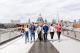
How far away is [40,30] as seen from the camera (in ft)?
81.0

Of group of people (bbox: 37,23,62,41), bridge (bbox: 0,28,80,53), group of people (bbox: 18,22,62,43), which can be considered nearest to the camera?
bridge (bbox: 0,28,80,53)

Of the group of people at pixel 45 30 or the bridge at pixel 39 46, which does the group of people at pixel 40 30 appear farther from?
the bridge at pixel 39 46

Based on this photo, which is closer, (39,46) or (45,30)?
(39,46)

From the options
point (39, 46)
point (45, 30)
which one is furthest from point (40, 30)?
point (39, 46)

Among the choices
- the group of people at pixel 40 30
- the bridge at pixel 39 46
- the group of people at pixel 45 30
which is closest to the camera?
the bridge at pixel 39 46

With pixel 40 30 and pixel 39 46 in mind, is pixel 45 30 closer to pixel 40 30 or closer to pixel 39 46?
pixel 40 30

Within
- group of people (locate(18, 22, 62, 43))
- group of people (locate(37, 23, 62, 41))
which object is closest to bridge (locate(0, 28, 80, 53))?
→ group of people (locate(18, 22, 62, 43))

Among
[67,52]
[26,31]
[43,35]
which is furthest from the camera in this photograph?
[43,35]

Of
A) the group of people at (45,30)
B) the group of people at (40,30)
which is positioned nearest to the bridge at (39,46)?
the group of people at (40,30)

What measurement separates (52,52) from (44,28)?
10015 mm

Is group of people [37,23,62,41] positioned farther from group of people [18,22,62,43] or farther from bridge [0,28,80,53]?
bridge [0,28,80,53]

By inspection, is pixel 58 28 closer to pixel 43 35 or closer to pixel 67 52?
pixel 43 35

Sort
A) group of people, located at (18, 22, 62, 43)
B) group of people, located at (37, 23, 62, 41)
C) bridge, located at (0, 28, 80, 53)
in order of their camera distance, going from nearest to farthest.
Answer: bridge, located at (0, 28, 80, 53) → group of people, located at (18, 22, 62, 43) → group of people, located at (37, 23, 62, 41)

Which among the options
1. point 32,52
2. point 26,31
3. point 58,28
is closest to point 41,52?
point 32,52
